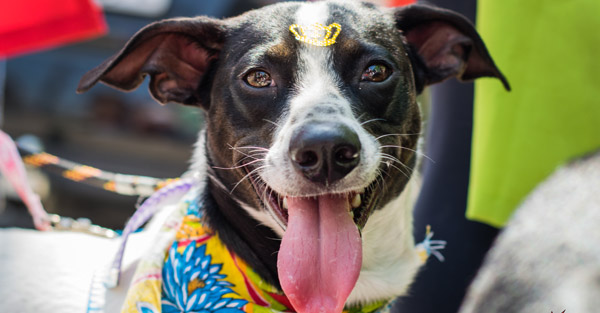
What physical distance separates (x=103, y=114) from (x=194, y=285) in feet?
12.1

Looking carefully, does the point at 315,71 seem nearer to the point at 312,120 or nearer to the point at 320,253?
the point at 312,120

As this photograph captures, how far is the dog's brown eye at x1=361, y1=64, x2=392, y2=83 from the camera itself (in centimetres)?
223

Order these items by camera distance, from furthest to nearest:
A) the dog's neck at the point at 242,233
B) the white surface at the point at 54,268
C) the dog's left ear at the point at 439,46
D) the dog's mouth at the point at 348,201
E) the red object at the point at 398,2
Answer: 1. the red object at the point at 398,2
2. the dog's left ear at the point at 439,46
3. the white surface at the point at 54,268
4. the dog's neck at the point at 242,233
5. the dog's mouth at the point at 348,201

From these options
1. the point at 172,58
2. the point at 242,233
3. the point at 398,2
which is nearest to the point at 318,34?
the point at 172,58

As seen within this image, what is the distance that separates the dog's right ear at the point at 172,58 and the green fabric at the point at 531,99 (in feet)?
3.83

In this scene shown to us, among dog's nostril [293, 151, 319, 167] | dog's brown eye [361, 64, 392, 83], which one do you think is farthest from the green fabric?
dog's nostril [293, 151, 319, 167]

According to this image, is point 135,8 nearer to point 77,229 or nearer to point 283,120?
point 77,229

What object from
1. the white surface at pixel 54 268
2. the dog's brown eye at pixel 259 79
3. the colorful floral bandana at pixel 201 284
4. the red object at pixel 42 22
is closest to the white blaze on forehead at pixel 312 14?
the dog's brown eye at pixel 259 79

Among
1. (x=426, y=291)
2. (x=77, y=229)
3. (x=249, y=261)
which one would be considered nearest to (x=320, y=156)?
(x=249, y=261)

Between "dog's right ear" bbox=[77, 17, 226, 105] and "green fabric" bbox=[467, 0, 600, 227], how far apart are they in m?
1.17

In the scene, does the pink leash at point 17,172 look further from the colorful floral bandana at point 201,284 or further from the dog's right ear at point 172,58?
the colorful floral bandana at point 201,284

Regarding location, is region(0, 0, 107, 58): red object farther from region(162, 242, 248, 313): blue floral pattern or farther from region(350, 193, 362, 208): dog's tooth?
region(350, 193, 362, 208): dog's tooth

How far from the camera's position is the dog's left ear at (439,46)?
2480 mm

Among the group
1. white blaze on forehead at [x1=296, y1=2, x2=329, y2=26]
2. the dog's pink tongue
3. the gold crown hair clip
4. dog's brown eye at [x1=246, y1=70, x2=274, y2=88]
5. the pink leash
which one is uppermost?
white blaze on forehead at [x1=296, y1=2, x2=329, y2=26]
